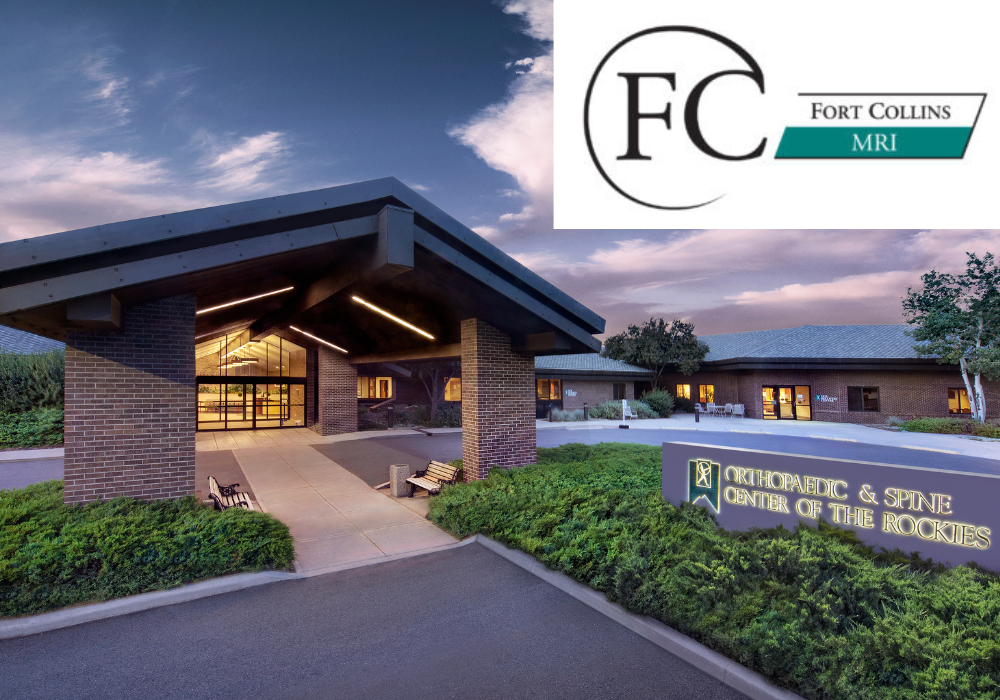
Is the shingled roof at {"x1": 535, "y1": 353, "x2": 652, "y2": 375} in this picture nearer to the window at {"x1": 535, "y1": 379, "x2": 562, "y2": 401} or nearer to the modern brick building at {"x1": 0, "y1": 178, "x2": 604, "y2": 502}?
the window at {"x1": 535, "y1": 379, "x2": 562, "y2": 401}

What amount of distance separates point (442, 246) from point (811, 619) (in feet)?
21.9

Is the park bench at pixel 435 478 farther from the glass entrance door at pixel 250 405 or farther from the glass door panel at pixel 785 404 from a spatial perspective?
the glass door panel at pixel 785 404

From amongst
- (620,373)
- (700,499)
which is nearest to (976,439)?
(620,373)

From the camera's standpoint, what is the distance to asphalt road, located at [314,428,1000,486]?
14711mm

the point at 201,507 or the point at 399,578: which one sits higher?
the point at 201,507

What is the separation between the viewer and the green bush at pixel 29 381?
19797mm

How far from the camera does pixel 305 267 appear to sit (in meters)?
9.11

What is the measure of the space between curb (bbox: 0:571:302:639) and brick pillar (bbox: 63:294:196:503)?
1993 mm

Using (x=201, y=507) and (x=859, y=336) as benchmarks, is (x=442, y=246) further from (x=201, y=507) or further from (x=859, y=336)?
(x=859, y=336)

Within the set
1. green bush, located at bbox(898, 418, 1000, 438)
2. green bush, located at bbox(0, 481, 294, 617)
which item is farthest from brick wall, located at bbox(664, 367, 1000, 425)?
green bush, located at bbox(0, 481, 294, 617)

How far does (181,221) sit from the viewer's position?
630 centimetres

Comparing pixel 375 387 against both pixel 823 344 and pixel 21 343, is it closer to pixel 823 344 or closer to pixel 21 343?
pixel 21 343

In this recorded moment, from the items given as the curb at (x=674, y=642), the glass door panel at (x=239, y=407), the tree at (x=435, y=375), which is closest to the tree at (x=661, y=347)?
the tree at (x=435, y=375)

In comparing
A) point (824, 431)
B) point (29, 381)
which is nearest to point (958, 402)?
point (824, 431)
